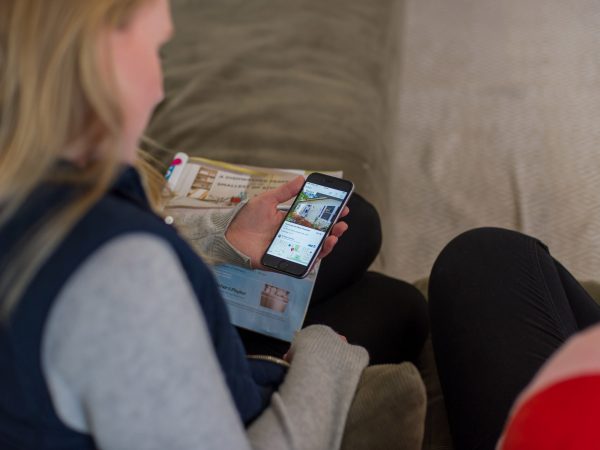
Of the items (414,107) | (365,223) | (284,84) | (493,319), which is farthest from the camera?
(414,107)

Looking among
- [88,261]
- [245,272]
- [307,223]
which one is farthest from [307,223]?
[88,261]

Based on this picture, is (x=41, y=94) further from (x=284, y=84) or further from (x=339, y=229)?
(x=284, y=84)

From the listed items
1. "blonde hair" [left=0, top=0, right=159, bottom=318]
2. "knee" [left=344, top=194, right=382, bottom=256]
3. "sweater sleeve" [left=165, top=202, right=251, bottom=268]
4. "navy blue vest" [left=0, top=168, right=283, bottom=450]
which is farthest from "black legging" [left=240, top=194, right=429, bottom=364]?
"blonde hair" [left=0, top=0, right=159, bottom=318]

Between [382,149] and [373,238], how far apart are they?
27 cm

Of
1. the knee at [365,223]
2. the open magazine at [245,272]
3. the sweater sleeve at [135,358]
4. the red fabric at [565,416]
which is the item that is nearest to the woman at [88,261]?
the sweater sleeve at [135,358]

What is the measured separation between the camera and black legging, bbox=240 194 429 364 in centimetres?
89

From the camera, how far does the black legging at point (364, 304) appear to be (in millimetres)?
890

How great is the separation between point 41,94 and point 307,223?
530mm

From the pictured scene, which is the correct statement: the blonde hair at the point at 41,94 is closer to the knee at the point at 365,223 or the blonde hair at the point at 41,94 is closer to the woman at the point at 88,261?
the woman at the point at 88,261

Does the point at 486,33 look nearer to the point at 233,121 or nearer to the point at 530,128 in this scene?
the point at 530,128

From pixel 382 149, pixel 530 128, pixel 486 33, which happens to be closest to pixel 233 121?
pixel 382 149

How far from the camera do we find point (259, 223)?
951 millimetres

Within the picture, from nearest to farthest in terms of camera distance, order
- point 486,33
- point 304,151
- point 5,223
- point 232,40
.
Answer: point 5,223 → point 304,151 → point 232,40 → point 486,33

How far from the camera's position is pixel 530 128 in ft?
5.16
